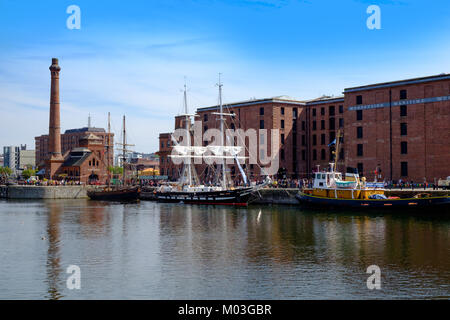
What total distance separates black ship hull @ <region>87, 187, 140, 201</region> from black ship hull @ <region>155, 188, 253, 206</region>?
907 centimetres

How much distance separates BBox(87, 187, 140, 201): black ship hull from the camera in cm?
10550

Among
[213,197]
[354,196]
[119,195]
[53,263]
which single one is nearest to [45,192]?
[119,195]

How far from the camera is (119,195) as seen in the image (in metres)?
108

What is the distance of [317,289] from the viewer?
2591 centimetres

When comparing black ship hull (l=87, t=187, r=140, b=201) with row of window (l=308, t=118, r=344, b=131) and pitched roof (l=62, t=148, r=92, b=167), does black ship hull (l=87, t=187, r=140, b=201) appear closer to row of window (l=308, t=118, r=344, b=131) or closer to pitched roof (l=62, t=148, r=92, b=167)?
pitched roof (l=62, t=148, r=92, b=167)

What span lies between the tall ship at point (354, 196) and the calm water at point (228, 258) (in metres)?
5.55

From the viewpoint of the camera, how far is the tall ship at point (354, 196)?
62.4 m

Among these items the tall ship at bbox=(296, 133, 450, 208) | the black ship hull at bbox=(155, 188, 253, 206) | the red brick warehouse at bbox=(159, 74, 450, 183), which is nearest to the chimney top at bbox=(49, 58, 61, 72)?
the red brick warehouse at bbox=(159, 74, 450, 183)

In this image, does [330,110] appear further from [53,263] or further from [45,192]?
[53,263]

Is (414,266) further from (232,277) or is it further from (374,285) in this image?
(232,277)

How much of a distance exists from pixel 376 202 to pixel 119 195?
59.3 metres

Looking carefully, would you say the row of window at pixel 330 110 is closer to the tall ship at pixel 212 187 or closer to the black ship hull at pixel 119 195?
the tall ship at pixel 212 187
